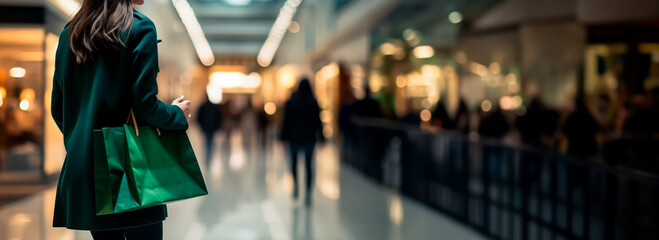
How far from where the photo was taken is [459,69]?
1253 cm

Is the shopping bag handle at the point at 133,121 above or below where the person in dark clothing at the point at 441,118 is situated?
above

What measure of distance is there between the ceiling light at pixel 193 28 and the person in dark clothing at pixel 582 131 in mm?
17629

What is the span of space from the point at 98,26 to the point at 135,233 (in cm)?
66

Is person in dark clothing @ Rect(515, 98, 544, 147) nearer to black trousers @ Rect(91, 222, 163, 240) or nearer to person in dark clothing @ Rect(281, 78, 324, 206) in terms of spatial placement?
person in dark clothing @ Rect(281, 78, 324, 206)

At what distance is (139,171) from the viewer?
6.68 feet

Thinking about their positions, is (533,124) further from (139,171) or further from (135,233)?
(139,171)

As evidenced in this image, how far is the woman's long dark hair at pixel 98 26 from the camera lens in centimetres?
204

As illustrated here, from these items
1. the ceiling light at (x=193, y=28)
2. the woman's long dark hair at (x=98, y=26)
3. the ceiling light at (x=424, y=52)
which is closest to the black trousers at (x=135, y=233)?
the woman's long dark hair at (x=98, y=26)

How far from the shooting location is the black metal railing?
437 cm

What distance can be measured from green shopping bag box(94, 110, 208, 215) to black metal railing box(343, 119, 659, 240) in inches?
107

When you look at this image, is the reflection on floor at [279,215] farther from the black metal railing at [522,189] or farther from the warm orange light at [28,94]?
the warm orange light at [28,94]

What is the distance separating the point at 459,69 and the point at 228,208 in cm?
620

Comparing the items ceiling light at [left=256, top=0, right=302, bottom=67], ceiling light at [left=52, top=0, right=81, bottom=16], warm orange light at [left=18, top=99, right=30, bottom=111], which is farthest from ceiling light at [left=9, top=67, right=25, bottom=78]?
ceiling light at [left=256, top=0, right=302, bottom=67]

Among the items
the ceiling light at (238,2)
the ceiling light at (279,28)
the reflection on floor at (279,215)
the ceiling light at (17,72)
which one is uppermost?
the ceiling light at (238,2)
